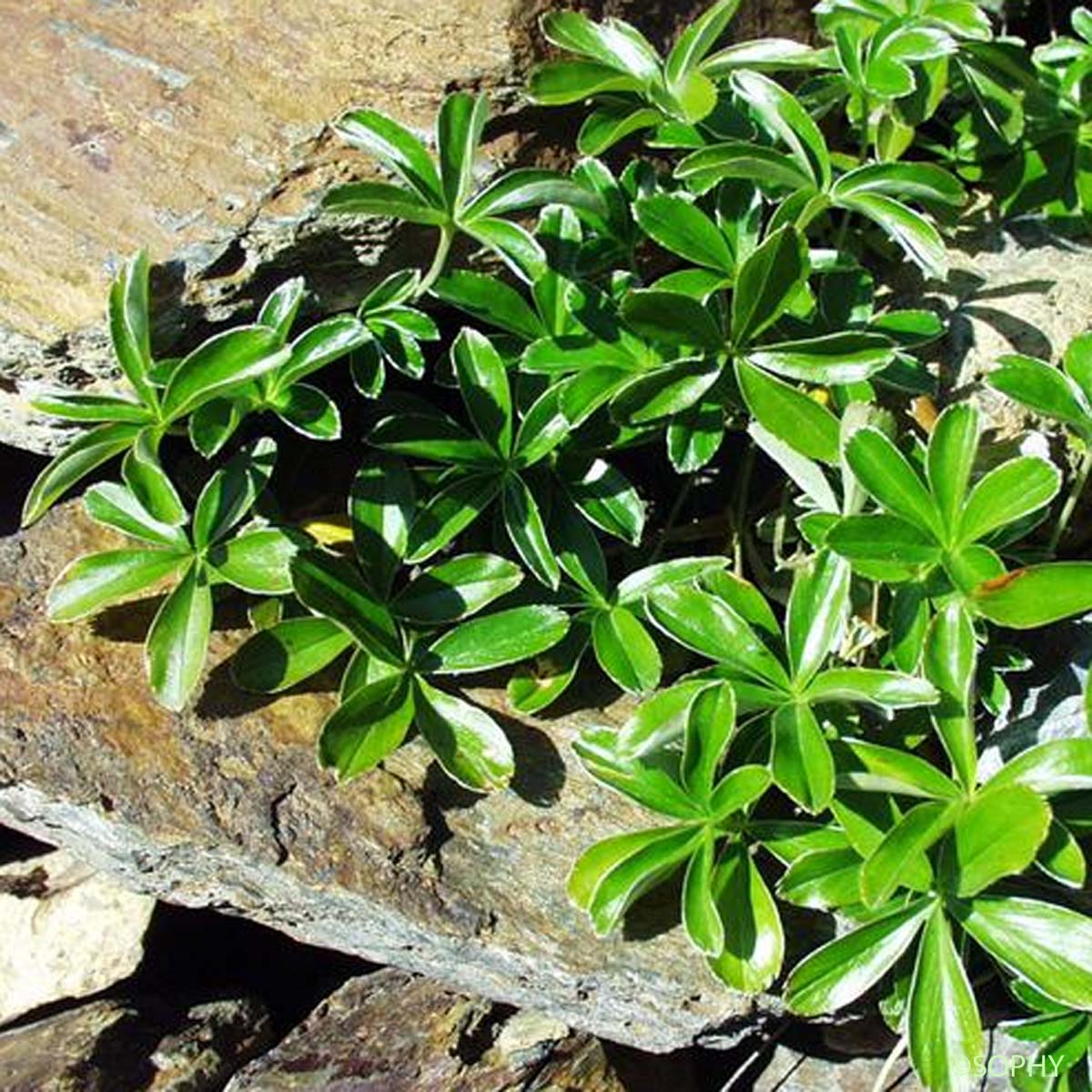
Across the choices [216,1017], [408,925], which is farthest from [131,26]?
[216,1017]

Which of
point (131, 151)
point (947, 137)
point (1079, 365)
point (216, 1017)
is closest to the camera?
point (1079, 365)

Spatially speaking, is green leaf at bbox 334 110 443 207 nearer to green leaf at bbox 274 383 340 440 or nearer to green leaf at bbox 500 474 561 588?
green leaf at bbox 274 383 340 440

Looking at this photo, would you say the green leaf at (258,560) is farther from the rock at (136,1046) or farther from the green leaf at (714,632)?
the rock at (136,1046)

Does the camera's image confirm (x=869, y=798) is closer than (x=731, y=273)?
Yes

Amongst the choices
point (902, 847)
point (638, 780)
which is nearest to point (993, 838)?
point (902, 847)

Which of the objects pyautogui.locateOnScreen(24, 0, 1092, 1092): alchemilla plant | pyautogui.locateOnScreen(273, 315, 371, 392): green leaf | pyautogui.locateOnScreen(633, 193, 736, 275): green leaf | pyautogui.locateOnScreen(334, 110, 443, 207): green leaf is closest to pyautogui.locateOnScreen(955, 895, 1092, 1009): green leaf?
pyautogui.locateOnScreen(24, 0, 1092, 1092): alchemilla plant

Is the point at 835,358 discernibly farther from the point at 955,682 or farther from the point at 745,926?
the point at 745,926

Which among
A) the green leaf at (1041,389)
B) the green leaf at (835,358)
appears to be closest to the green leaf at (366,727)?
the green leaf at (835,358)

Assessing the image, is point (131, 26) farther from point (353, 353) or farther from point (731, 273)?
point (731, 273)
